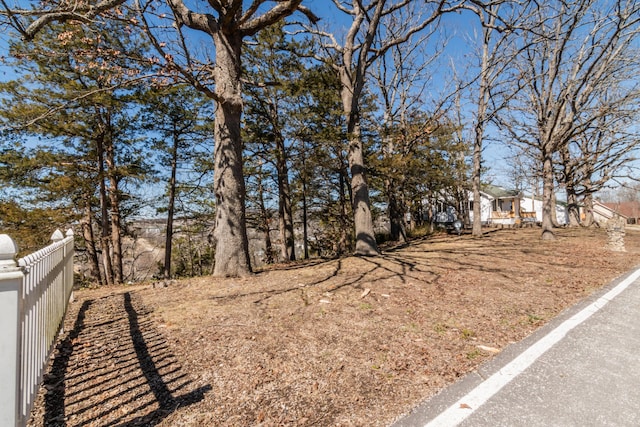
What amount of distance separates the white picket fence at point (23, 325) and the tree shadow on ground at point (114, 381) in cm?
20

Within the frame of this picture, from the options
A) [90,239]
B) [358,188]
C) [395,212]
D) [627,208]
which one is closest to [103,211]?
[90,239]

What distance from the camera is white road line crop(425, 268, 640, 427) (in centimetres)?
189

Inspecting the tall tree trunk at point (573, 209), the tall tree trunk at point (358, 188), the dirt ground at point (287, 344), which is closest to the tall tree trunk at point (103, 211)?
the dirt ground at point (287, 344)

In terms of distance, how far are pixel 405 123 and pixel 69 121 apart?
12.5 metres

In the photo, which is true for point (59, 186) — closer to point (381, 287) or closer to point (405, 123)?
point (381, 287)

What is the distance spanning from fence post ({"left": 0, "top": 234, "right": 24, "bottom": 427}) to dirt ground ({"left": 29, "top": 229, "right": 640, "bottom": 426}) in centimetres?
67

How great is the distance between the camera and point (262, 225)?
14.8 m

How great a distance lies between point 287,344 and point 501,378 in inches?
73.4

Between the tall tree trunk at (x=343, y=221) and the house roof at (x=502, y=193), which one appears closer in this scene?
the tall tree trunk at (x=343, y=221)

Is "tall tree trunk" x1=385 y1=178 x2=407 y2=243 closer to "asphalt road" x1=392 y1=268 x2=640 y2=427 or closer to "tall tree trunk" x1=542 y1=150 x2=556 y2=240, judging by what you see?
"tall tree trunk" x1=542 y1=150 x2=556 y2=240

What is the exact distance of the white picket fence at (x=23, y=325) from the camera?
137 centimetres

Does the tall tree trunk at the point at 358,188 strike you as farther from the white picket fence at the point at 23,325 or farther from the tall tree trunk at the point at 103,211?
the tall tree trunk at the point at 103,211

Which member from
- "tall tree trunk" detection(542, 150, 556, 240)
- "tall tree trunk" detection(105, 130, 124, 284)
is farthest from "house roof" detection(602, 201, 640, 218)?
"tall tree trunk" detection(105, 130, 124, 284)

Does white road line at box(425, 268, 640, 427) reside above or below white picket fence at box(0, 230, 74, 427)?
below
